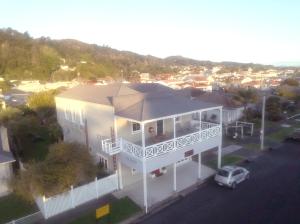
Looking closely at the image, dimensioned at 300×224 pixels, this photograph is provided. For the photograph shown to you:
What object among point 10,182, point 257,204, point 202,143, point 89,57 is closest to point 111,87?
point 202,143

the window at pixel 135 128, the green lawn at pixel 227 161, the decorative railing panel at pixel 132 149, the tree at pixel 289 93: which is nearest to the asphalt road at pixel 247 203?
the green lawn at pixel 227 161

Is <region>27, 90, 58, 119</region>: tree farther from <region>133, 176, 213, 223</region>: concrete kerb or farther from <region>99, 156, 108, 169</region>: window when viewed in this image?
<region>133, 176, 213, 223</region>: concrete kerb

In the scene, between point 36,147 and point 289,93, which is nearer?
point 36,147

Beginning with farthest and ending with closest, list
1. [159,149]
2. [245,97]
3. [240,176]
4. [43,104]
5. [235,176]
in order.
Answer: [245,97], [43,104], [240,176], [235,176], [159,149]

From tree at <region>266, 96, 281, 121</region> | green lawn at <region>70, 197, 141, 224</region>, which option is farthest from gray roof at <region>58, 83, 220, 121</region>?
tree at <region>266, 96, 281, 121</region>

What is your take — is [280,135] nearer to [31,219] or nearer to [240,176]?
[240,176]

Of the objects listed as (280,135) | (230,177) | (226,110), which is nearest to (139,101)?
(230,177)

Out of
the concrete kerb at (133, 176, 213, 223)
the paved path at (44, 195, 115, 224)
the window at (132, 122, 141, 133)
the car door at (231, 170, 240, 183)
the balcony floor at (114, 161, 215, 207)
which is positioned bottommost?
the concrete kerb at (133, 176, 213, 223)
